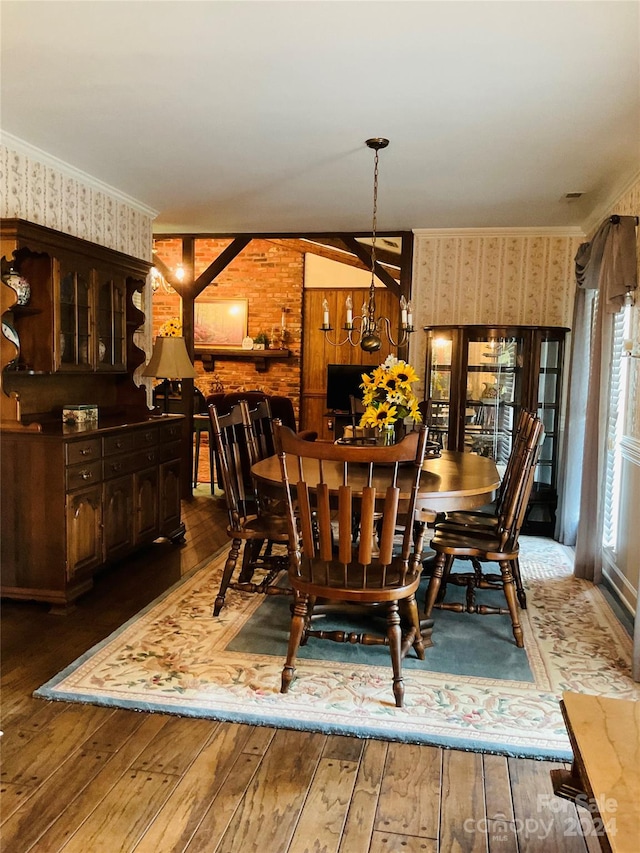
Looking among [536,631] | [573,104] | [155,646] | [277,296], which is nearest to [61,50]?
[573,104]

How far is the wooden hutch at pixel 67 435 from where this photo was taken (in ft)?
10.7

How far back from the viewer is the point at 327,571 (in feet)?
8.00

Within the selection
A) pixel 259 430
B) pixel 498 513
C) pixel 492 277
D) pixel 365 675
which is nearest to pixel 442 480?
pixel 498 513

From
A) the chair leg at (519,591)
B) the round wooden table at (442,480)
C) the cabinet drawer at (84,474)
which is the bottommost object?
the chair leg at (519,591)

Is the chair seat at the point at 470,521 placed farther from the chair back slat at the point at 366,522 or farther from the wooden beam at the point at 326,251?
the wooden beam at the point at 326,251

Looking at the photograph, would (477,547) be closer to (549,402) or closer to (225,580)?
(225,580)

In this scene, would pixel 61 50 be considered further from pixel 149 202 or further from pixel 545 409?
pixel 545 409

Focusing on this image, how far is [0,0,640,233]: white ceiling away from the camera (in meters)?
2.17

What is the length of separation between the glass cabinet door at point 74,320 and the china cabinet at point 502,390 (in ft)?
8.96

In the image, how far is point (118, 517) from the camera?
3.77 metres

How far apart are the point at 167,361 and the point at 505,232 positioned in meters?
2.97

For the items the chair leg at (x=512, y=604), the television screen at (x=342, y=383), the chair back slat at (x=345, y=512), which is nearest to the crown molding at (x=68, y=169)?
the chair back slat at (x=345, y=512)

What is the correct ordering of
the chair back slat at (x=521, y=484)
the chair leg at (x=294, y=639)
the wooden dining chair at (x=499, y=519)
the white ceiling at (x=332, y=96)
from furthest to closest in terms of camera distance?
the wooden dining chair at (x=499, y=519), the chair back slat at (x=521, y=484), the chair leg at (x=294, y=639), the white ceiling at (x=332, y=96)

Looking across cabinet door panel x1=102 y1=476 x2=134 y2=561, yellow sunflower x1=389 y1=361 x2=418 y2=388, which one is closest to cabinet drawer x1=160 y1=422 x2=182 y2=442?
cabinet door panel x1=102 y1=476 x2=134 y2=561
